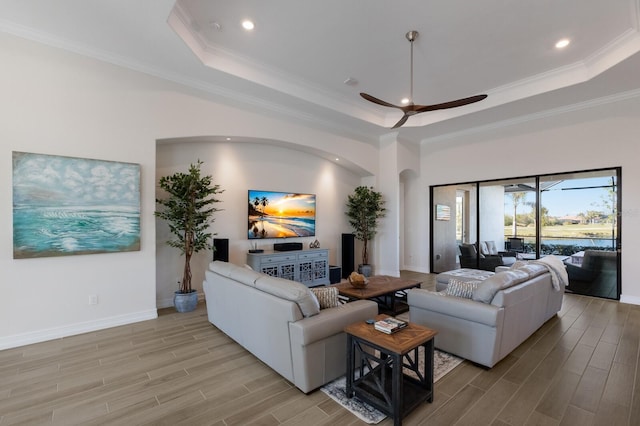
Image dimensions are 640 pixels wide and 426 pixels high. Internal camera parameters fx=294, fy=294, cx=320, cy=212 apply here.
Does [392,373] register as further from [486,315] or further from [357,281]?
[357,281]

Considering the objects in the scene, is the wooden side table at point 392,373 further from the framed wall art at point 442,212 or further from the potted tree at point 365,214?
the framed wall art at point 442,212

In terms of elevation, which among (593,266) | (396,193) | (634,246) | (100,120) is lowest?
(593,266)

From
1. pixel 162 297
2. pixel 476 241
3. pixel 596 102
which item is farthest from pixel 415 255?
pixel 162 297

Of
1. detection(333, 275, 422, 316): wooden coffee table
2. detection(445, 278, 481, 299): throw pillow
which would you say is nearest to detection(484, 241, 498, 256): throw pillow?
detection(333, 275, 422, 316): wooden coffee table

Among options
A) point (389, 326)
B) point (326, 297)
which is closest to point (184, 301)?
point (326, 297)

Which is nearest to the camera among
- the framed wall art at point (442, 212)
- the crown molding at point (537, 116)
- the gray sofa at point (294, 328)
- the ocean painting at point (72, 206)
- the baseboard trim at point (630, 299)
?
the gray sofa at point (294, 328)

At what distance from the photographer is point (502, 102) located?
5328 millimetres

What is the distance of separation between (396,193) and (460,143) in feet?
6.47

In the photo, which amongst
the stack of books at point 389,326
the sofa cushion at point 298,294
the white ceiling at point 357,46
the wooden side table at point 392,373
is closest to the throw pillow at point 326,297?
the sofa cushion at point 298,294

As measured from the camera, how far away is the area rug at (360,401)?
2170mm

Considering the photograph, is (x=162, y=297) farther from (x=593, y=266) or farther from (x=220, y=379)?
(x=593, y=266)

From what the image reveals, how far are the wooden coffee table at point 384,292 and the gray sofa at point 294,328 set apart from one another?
120cm

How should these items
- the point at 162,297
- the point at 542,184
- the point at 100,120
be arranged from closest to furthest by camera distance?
the point at 100,120, the point at 162,297, the point at 542,184

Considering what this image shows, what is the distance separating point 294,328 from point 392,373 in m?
0.80
